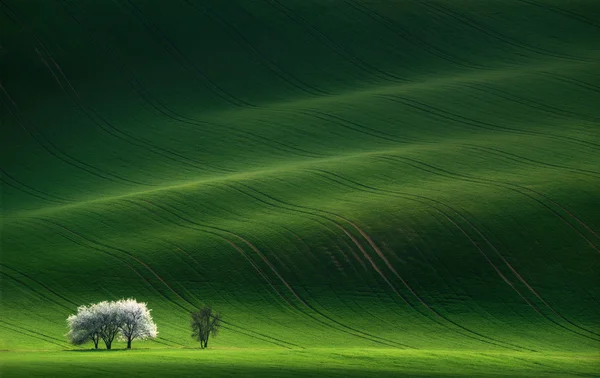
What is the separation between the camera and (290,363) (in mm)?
34750

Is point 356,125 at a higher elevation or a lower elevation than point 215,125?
lower


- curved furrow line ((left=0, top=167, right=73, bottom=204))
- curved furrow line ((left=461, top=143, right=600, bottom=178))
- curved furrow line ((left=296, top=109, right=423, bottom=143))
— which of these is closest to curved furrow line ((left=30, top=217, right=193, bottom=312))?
curved furrow line ((left=0, top=167, right=73, bottom=204))

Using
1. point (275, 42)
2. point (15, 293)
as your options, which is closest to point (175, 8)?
point (275, 42)

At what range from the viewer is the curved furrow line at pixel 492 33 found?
3266 inches

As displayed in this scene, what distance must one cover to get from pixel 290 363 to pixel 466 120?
39.9 metres

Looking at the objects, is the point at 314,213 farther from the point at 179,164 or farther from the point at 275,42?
the point at 275,42

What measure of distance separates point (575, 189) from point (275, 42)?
3932cm

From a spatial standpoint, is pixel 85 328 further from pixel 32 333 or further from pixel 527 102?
pixel 527 102

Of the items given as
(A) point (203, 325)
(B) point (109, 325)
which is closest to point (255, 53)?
(A) point (203, 325)

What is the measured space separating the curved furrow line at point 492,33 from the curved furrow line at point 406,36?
5.39m

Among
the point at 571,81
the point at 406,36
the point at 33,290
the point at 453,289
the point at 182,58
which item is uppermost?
the point at 406,36

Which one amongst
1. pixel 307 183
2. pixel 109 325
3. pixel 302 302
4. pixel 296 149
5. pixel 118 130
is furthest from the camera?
pixel 118 130

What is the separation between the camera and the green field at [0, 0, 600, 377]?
43719mm

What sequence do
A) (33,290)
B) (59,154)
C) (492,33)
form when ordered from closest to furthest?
1. (33,290)
2. (59,154)
3. (492,33)
